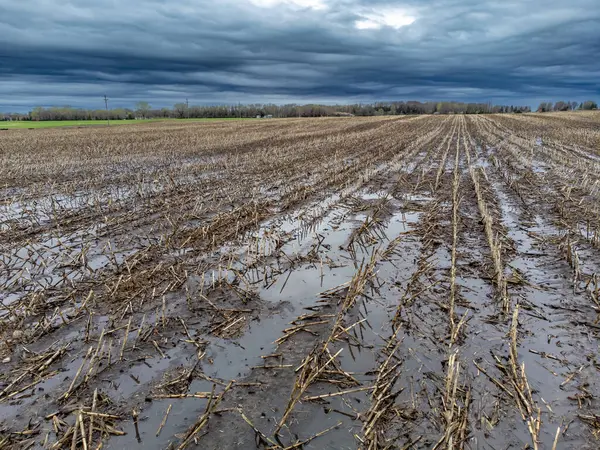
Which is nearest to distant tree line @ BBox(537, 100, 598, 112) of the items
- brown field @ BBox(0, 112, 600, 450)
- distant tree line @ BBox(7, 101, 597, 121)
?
distant tree line @ BBox(7, 101, 597, 121)

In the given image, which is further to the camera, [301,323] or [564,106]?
[564,106]

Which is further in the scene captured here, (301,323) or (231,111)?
(231,111)

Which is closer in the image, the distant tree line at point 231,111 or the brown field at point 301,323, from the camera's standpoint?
the brown field at point 301,323

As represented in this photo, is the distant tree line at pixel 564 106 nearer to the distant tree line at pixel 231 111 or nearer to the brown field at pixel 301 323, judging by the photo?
the distant tree line at pixel 231 111

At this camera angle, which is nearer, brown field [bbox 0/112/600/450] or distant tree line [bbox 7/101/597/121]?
brown field [bbox 0/112/600/450]

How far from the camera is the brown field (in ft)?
12.5

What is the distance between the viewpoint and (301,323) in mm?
5621

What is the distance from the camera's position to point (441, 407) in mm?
3980

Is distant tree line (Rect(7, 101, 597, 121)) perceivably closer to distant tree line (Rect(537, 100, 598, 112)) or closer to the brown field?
distant tree line (Rect(537, 100, 598, 112))

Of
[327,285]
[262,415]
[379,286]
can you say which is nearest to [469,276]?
[379,286]

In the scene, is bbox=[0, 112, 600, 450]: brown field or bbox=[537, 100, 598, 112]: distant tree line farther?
bbox=[537, 100, 598, 112]: distant tree line

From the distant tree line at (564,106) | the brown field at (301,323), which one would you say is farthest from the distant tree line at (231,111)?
the brown field at (301,323)

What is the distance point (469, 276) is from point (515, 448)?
3829 mm

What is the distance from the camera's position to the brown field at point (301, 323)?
3.81m
